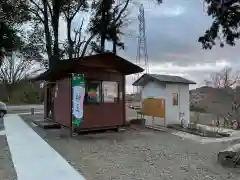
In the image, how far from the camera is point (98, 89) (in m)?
11.3

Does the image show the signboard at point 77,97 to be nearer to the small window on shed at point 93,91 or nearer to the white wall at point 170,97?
the small window on shed at point 93,91

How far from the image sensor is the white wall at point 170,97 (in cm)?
1430

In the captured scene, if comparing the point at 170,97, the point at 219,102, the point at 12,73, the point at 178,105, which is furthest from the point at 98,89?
the point at 12,73

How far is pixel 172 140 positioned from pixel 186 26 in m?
5.69

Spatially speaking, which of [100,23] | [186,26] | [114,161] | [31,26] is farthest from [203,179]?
[31,26]

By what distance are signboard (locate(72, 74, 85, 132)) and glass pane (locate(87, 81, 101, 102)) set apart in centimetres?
69

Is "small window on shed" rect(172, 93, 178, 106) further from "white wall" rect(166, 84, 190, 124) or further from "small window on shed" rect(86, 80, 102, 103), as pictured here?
"small window on shed" rect(86, 80, 102, 103)

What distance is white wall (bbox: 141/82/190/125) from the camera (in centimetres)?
1430

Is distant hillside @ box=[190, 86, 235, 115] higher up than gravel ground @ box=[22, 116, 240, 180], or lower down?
higher up

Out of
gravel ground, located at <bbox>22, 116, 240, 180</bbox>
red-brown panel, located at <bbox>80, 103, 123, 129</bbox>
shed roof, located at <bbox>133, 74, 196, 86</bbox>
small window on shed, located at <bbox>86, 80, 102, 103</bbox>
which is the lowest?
gravel ground, located at <bbox>22, 116, 240, 180</bbox>

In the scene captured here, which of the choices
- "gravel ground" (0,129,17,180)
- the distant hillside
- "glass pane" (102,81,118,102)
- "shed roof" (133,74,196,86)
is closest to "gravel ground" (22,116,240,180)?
"gravel ground" (0,129,17,180)

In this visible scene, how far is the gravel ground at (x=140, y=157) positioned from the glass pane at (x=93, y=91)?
5.02 ft

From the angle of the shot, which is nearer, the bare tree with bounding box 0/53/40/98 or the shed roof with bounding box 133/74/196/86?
the shed roof with bounding box 133/74/196/86

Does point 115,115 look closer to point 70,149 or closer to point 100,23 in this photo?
point 70,149
